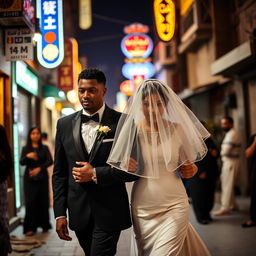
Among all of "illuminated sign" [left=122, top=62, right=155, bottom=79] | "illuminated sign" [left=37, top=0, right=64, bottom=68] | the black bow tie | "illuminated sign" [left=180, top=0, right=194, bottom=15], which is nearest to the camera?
the black bow tie

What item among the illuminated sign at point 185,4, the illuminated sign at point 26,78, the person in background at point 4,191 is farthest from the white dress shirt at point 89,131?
the illuminated sign at point 185,4

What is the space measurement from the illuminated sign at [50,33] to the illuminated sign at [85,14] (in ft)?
44.3

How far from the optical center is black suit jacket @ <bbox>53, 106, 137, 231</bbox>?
317 cm

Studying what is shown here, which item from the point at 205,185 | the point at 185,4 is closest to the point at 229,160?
the point at 205,185

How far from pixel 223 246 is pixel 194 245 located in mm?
2977

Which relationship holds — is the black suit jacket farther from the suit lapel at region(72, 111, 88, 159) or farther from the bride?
the bride

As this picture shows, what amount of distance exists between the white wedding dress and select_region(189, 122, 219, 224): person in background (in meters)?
4.70

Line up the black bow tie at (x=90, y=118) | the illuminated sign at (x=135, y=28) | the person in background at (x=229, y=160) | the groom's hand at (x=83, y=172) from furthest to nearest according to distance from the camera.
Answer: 1. the illuminated sign at (x=135, y=28)
2. the person in background at (x=229, y=160)
3. the black bow tie at (x=90, y=118)
4. the groom's hand at (x=83, y=172)

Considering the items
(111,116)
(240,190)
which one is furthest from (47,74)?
(111,116)

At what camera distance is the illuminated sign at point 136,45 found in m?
21.9

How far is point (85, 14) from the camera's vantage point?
2208cm

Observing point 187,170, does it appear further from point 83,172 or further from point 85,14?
point 85,14

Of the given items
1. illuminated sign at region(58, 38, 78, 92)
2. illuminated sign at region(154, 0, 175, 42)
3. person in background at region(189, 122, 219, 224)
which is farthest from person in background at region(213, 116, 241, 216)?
illuminated sign at region(58, 38, 78, 92)

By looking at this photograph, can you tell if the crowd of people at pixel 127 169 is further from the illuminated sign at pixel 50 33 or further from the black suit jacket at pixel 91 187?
the illuminated sign at pixel 50 33
